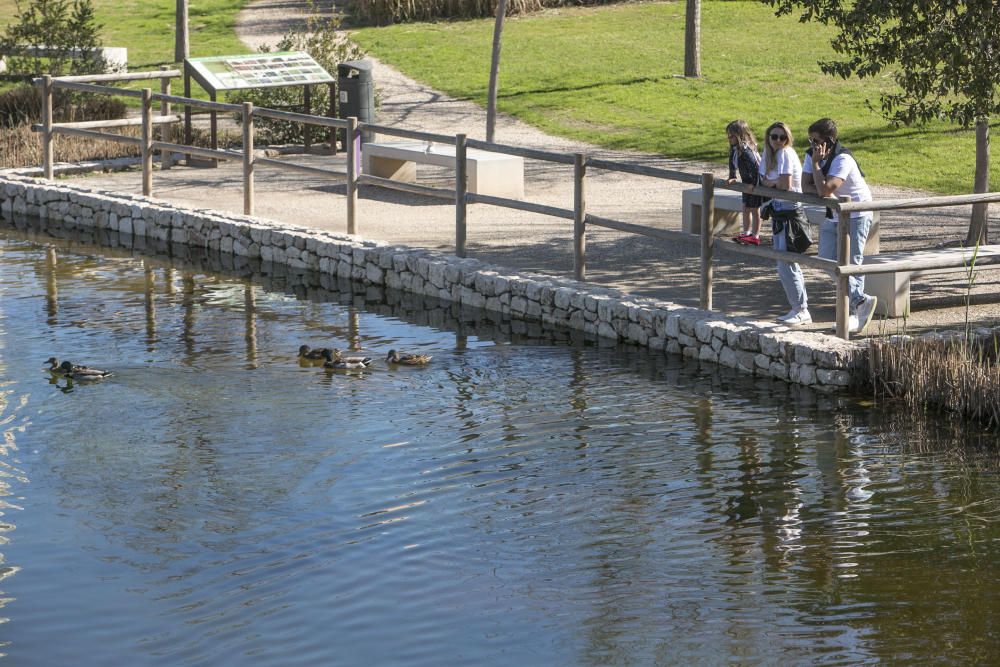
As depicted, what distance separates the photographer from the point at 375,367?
11.9 metres

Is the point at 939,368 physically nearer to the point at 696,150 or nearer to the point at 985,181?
the point at 985,181

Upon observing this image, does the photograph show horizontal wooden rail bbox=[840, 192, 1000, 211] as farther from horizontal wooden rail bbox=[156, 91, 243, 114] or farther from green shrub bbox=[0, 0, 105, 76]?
green shrub bbox=[0, 0, 105, 76]

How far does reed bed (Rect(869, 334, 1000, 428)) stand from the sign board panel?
38.5 feet

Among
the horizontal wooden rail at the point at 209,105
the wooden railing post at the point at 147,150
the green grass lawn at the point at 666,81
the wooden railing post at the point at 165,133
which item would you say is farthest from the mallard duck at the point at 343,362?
the wooden railing post at the point at 165,133

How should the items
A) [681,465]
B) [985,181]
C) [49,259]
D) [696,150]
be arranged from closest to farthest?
[681,465] < [985,181] < [49,259] < [696,150]

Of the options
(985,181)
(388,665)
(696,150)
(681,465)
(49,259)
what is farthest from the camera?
(696,150)

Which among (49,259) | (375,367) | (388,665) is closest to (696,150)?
(49,259)

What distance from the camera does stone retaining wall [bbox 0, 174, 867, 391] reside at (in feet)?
37.3

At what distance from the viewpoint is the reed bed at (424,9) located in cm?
3241

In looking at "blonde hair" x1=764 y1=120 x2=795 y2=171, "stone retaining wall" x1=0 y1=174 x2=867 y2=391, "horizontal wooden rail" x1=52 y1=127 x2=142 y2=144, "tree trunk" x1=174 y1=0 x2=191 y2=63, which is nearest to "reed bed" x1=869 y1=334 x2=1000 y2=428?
"stone retaining wall" x1=0 y1=174 x2=867 y2=391

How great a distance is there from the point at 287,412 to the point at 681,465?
275 cm

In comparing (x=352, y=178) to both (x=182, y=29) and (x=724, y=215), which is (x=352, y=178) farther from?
(x=182, y=29)

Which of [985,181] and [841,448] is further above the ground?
Result: [985,181]

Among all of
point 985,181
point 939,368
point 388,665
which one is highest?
point 985,181
